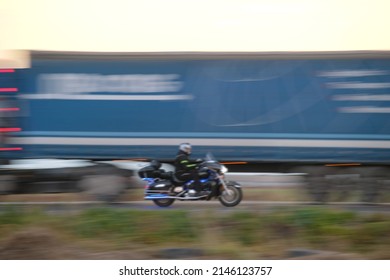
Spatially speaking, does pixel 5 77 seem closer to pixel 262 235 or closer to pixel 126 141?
pixel 126 141

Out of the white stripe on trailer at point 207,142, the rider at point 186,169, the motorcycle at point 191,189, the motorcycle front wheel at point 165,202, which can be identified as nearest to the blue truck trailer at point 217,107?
the white stripe on trailer at point 207,142

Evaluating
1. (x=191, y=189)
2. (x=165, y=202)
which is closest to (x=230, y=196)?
(x=191, y=189)

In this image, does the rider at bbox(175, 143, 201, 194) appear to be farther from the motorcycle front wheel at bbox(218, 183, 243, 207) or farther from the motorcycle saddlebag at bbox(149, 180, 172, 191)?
the motorcycle front wheel at bbox(218, 183, 243, 207)

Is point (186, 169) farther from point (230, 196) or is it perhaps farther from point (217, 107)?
point (217, 107)

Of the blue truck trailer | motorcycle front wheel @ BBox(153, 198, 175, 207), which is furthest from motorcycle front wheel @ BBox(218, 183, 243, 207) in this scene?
the blue truck trailer

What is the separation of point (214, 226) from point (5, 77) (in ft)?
13.1

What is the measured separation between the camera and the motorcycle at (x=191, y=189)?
784 cm

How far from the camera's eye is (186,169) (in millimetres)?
8062

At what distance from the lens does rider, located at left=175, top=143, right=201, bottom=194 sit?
788 centimetres

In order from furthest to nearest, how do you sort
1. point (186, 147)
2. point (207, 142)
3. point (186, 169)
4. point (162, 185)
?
point (207, 142) → point (186, 147) → point (186, 169) → point (162, 185)

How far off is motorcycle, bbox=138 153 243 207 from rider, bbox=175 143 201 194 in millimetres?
46

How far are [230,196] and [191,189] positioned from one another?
1.70 feet

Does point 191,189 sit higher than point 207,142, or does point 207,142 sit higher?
point 207,142
